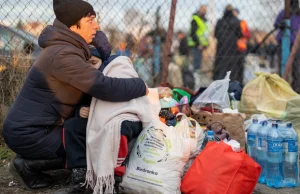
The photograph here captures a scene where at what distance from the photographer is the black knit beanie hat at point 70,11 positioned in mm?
3016

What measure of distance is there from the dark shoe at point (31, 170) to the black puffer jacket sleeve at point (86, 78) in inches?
25.5

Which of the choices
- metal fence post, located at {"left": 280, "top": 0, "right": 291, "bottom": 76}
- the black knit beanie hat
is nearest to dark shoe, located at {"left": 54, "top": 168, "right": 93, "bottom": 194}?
the black knit beanie hat

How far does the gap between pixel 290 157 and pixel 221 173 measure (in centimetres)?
84

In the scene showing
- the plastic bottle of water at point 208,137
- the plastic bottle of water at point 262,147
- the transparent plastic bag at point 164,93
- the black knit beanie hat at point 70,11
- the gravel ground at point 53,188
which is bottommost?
the gravel ground at point 53,188

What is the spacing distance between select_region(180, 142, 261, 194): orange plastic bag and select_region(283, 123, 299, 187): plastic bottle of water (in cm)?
55

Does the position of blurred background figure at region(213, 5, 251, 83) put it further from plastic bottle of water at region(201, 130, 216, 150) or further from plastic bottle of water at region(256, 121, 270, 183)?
plastic bottle of water at region(201, 130, 216, 150)

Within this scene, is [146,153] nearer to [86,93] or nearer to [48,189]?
[86,93]

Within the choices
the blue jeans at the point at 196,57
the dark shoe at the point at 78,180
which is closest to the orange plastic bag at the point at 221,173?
the dark shoe at the point at 78,180

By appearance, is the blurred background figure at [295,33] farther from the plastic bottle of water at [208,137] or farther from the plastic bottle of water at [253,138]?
the plastic bottle of water at [208,137]

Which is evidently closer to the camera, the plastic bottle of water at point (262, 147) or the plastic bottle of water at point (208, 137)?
the plastic bottle of water at point (208, 137)

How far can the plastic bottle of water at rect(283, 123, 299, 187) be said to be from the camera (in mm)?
3367

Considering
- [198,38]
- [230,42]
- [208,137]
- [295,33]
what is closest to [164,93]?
[208,137]

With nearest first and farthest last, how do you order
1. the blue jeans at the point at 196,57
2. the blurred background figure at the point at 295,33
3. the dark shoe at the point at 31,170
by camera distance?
the dark shoe at the point at 31,170 → the blurred background figure at the point at 295,33 → the blue jeans at the point at 196,57

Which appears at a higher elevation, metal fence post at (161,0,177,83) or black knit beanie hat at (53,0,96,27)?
Answer: black knit beanie hat at (53,0,96,27)
